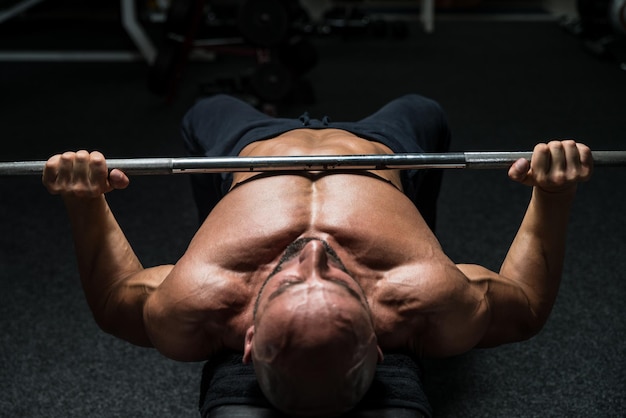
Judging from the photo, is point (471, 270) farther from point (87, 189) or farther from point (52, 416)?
point (52, 416)

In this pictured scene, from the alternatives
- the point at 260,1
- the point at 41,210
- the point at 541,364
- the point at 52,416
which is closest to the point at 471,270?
the point at 541,364

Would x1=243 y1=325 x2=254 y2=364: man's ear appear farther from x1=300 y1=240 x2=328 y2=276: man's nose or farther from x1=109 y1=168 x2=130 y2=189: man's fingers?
x1=109 y1=168 x2=130 y2=189: man's fingers

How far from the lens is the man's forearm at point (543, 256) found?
1209 millimetres

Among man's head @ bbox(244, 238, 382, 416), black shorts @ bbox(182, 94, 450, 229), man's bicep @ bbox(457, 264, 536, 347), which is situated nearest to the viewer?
man's head @ bbox(244, 238, 382, 416)

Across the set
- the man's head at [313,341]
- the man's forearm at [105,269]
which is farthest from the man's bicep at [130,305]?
the man's head at [313,341]

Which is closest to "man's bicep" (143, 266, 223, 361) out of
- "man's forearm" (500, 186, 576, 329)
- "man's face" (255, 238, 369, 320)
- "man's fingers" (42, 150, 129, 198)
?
"man's face" (255, 238, 369, 320)

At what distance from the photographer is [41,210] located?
7.84 feet

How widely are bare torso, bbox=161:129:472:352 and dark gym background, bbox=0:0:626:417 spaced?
1.63 feet

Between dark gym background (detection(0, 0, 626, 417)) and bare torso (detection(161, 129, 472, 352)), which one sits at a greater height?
bare torso (detection(161, 129, 472, 352))

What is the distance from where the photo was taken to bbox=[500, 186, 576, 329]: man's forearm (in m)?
1.21

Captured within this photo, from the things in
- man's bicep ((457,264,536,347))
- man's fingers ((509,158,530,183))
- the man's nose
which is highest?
man's fingers ((509,158,530,183))

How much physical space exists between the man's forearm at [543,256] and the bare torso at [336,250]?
0.16 meters

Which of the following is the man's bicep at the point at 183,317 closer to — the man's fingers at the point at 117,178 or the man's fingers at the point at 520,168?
the man's fingers at the point at 117,178

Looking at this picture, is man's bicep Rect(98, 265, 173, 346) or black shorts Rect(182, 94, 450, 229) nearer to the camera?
man's bicep Rect(98, 265, 173, 346)
